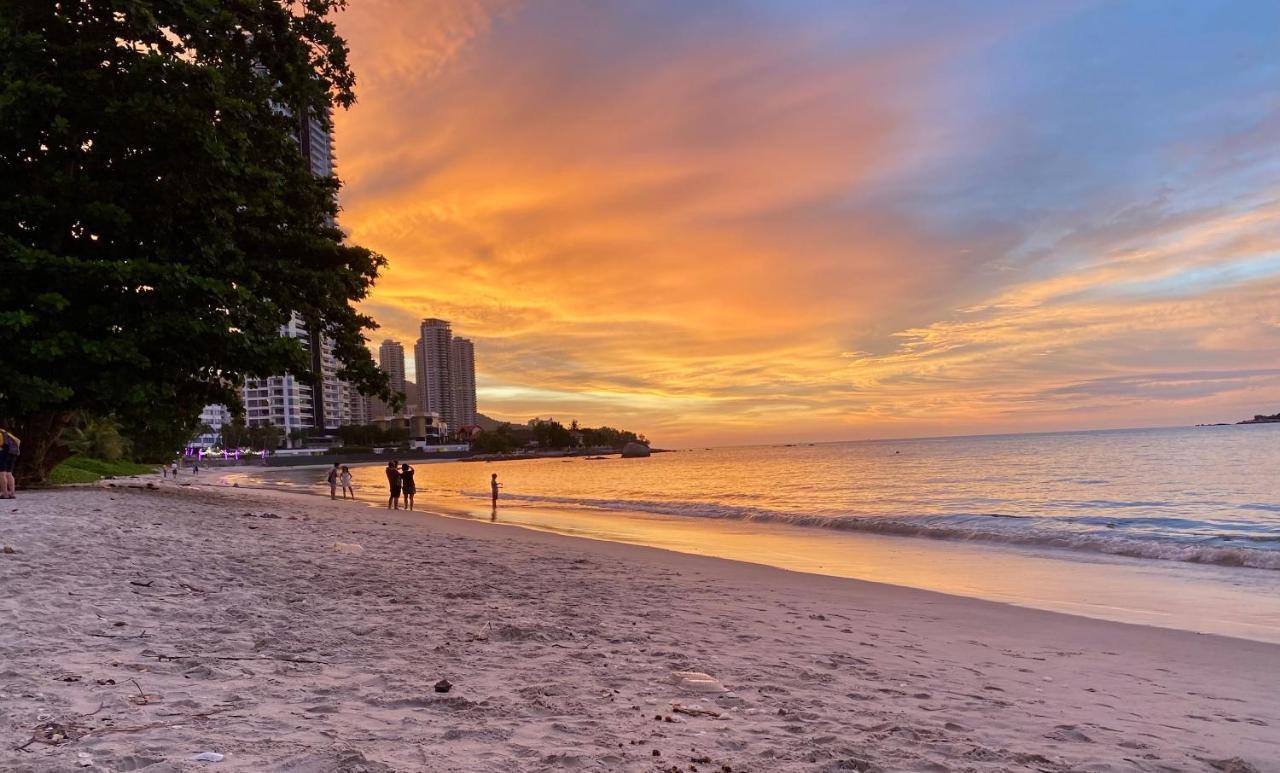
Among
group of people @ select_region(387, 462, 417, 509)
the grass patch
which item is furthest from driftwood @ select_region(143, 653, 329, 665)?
group of people @ select_region(387, 462, 417, 509)

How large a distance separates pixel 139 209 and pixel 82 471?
2542 centimetres

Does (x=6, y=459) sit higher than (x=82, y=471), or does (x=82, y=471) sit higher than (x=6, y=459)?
(x=6, y=459)

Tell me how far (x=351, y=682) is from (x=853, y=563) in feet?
42.4

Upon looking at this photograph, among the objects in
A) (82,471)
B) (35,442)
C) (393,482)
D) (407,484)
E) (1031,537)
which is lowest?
(1031,537)

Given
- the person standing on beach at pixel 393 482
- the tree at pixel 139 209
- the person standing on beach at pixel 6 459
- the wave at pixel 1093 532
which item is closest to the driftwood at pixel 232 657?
the tree at pixel 139 209

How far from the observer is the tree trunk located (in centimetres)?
1883

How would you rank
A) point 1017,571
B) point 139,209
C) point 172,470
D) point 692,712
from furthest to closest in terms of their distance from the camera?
1. point 172,470
2. point 139,209
3. point 1017,571
4. point 692,712

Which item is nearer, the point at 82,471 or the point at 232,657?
the point at 232,657

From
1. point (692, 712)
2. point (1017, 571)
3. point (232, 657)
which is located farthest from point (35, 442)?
point (1017, 571)

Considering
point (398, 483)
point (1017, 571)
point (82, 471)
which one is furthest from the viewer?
point (82, 471)

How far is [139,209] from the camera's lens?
17531 mm

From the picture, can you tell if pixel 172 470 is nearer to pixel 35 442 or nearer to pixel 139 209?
pixel 35 442

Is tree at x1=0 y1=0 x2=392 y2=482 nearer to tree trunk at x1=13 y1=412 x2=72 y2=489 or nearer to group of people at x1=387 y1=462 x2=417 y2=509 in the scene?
tree trunk at x1=13 y1=412 x2=72 y2=489

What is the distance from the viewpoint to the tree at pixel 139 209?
15.4 m
